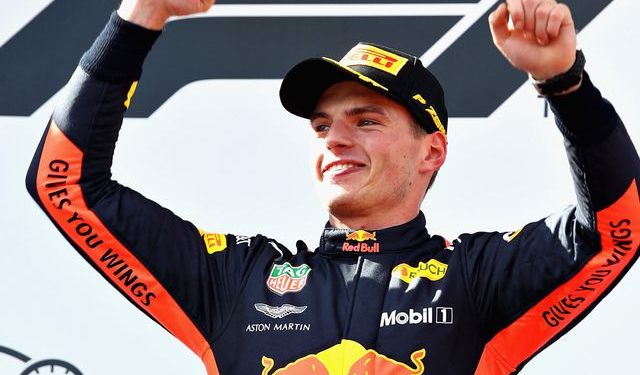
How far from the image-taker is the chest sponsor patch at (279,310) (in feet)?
6.31

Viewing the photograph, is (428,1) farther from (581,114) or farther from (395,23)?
(581,114)

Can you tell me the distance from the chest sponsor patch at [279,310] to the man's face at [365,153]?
20cm

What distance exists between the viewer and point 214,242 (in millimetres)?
2033

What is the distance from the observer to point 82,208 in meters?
1.90

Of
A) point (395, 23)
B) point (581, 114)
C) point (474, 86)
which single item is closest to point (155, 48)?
point (395, 23)

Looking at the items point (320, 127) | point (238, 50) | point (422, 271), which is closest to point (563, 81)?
point (422, 271)

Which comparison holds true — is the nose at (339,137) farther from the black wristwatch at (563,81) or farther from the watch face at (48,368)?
the watch face at (48,368)

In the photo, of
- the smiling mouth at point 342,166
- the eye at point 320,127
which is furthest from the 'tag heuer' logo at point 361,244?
the eye at point 320,127

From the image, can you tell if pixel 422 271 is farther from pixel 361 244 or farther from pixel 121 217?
pixel 121 217

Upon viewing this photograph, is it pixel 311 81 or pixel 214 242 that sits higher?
pixel 311 81

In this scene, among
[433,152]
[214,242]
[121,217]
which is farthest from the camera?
[433,152]

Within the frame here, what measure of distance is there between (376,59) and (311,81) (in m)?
0.12

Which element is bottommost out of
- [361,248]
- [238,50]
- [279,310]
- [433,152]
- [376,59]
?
[279,310]

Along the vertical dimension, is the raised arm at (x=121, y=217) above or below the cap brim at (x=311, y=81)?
below
